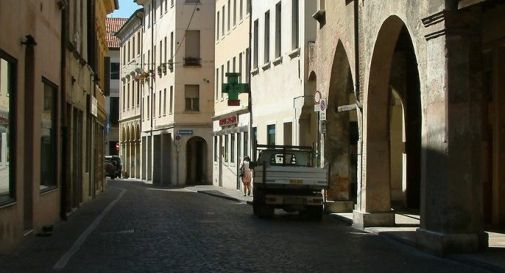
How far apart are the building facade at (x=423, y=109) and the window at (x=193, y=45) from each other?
27.3 meters

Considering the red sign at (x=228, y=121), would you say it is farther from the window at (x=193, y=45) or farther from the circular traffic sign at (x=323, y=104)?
the circular traffic sign at (x=323, y=104)

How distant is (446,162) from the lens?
13.8m

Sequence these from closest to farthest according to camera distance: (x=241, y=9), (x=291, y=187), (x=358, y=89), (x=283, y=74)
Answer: (x=358, y=89)
(x=291, y=187)
(x=283, y=74)
(x=241, y=9)

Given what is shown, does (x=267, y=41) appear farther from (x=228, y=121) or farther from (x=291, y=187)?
(x=291, y=187)

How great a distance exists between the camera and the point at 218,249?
46.6 ft

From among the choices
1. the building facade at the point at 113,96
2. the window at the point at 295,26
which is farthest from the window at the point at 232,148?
the building facade at the point at 113,96

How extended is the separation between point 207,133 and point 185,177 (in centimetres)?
334

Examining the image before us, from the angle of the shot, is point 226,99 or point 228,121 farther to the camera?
point 226,99

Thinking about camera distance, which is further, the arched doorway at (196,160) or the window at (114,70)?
the window at (114,70)

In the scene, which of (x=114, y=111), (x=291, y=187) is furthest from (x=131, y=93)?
(x=291, y=187)

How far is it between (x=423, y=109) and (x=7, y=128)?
7139 millimetres

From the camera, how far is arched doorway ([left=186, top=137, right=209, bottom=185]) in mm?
56312

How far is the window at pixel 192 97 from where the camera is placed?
5559 centimetres

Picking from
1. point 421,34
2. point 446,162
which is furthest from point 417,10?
point 446,162
